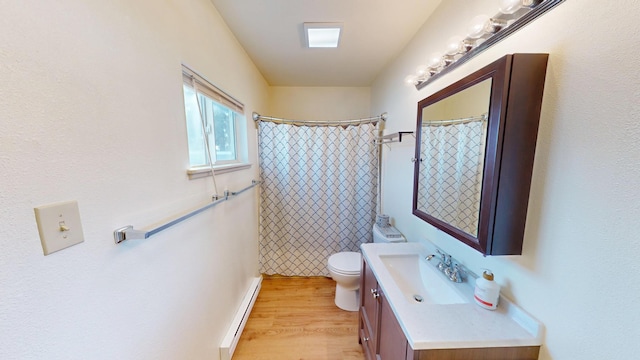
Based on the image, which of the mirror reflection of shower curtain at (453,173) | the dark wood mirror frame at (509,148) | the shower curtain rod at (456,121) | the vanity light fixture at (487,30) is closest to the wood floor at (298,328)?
the mirror reflection of shower curtain at (453,173)

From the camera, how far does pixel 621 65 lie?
55 cm

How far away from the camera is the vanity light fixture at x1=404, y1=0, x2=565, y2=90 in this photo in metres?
0.74

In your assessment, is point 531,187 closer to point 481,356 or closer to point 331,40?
point 481,356

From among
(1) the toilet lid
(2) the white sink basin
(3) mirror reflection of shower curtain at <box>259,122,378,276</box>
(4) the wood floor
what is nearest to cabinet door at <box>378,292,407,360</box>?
(2) the white sink basin

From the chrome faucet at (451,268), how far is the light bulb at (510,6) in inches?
42.3

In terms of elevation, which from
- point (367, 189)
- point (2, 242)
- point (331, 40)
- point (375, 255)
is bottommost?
point (375, 255)

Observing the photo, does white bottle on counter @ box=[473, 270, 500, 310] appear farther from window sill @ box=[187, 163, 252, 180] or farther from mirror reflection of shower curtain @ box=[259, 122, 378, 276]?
mirror reflection of shower curtain @ box=[259, 122, 378, 276]

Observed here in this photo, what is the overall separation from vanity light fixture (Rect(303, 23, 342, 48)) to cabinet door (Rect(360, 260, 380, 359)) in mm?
1632

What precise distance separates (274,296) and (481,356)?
1839mm

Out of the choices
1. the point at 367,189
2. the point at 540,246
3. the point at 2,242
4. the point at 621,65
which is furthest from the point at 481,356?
the point at 367,189

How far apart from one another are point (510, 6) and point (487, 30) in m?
0.12

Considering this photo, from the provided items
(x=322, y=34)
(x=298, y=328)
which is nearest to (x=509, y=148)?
(x=322, y=34)

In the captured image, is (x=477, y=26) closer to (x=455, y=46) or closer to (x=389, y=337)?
(x=455, y=46)

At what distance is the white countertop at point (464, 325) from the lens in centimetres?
73
